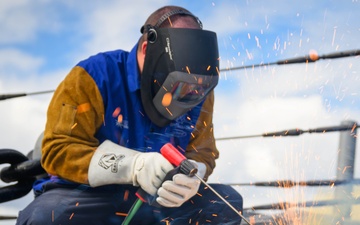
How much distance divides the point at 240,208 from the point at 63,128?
3.17ft

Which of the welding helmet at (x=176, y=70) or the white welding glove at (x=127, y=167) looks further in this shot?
the welding helmet at (x=176, y=70)

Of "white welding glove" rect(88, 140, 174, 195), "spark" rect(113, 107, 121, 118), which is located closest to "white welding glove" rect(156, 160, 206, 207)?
"white welding glove" rect(88, 140, 174, 195)

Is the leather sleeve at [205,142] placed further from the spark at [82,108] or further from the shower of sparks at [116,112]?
the spark at [82,108]

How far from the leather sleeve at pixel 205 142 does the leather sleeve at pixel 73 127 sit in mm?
567

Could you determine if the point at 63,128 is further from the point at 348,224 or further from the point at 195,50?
the point at 348,224

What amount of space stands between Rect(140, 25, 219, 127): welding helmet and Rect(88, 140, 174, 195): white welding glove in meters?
0.28

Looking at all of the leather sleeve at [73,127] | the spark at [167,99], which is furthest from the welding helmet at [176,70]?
the leather sleeve at [73,127]

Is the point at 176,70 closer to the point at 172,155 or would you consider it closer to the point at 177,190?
the point at 172,155

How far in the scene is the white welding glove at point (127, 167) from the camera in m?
2.96

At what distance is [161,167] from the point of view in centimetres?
295

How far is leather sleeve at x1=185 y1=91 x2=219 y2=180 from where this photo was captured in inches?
140

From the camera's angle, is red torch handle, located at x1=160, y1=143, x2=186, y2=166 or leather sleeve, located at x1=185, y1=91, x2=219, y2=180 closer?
red torch handle, located at x1=160, y1=143, x2=186, y2=166

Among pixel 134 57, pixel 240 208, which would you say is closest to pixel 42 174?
pixel 134 57

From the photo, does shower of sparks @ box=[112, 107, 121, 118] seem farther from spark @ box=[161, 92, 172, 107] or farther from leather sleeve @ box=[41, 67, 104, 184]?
spark @ box=[161, 92, 172, 107]
